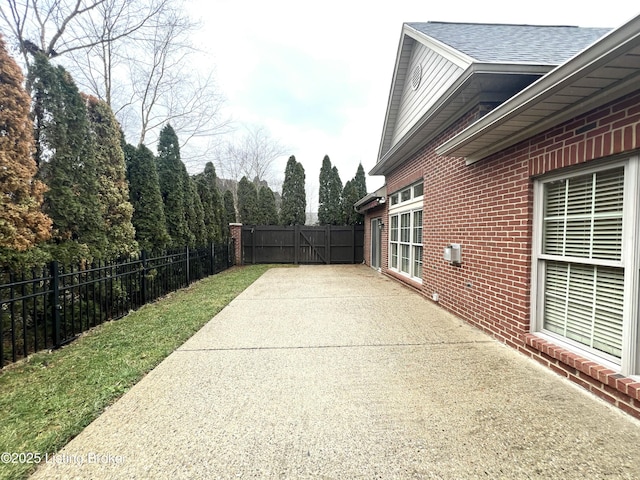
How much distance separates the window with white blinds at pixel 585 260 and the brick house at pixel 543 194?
0.03ft

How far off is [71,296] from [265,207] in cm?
1234

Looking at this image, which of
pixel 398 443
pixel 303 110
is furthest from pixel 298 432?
pixel 303 110

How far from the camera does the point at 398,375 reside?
276 cm

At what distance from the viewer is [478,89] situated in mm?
3932

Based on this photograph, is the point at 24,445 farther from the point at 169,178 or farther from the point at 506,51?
the point at 169,178

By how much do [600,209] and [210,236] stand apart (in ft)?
35.0

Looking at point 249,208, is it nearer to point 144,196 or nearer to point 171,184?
point 171,184

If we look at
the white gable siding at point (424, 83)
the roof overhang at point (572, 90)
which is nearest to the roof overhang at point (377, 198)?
the white gable siding at point (424, 83)

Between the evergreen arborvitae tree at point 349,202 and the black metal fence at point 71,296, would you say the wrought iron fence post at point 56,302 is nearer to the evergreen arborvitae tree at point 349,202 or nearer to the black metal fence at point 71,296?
the black metal fence at point 71,296

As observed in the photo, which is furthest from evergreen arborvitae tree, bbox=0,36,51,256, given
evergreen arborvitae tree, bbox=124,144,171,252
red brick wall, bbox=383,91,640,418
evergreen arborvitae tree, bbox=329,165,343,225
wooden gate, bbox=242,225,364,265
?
evergreen arborvitae tree, bbox=329,165,343,225

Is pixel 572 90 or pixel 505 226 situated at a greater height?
pixel 572 90

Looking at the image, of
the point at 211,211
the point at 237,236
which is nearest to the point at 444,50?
the point at 211,211

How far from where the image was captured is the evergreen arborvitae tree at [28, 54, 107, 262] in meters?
4.28

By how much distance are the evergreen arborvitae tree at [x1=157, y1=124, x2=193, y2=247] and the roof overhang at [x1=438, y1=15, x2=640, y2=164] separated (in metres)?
7.47
